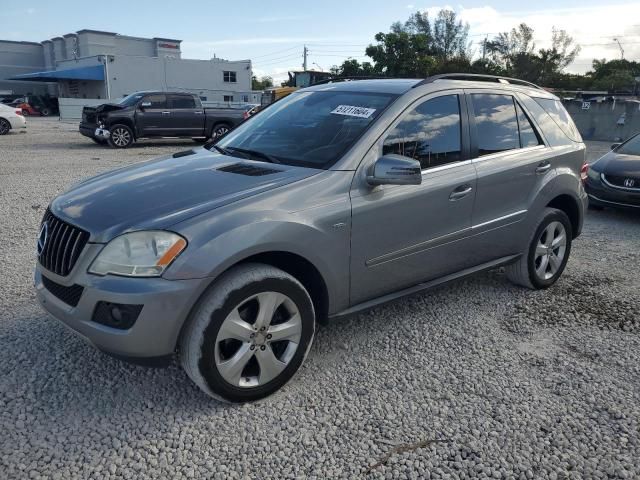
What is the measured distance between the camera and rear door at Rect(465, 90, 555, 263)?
12.9 feet

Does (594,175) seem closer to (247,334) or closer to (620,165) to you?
(620,165)

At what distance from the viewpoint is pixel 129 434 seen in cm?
267

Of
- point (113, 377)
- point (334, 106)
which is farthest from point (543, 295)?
point (113, 377)

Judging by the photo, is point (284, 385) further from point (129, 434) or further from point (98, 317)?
point (98, 317)

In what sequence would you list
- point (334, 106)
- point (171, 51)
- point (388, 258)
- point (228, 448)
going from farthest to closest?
point (171, 51) < point (334, 106) < point (388, 258) < point (228, 448)

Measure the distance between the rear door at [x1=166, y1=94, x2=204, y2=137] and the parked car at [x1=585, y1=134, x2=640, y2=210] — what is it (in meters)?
11.7

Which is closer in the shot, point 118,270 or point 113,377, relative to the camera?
point 118,270

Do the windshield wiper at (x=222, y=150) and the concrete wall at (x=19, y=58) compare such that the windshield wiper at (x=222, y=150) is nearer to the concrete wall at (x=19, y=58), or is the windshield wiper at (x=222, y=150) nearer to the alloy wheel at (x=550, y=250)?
the alloy wheel at (x=550, y=250)

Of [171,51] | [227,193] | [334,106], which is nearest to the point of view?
[227,193]

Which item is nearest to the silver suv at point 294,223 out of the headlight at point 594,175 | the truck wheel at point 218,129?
the headlight at point 594,175

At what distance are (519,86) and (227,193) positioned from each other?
2912 millimetres

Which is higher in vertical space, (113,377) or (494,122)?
(494,122)


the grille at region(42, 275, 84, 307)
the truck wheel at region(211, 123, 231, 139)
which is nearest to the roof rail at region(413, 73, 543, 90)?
the grille at region(42, 275, 84, 307)

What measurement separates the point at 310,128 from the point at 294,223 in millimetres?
1050
